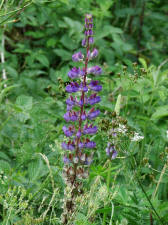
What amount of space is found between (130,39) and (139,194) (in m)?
2.96

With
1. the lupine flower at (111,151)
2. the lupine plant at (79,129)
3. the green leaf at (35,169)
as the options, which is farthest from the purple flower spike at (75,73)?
the green leaf at (35,169)

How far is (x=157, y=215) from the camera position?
1700mm

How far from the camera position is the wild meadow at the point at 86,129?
1.69m

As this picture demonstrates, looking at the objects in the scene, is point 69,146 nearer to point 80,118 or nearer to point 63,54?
point 80,118

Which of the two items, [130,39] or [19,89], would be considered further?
[130,39]

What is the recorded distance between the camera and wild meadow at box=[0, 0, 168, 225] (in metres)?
1.69

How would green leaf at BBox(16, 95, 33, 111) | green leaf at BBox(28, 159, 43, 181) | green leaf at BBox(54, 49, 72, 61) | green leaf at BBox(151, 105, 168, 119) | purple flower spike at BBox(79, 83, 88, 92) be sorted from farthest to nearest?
green leaf at BBox(54, 49, 72, 61) → green leaf at BBox(151, 105, 168, 119) → green leaf at BBox(16, 95, 33, 111) → green leaf at BBox(28, 159, 43, 181) → purple flower spike at BBox(79, 83, 88, 92)

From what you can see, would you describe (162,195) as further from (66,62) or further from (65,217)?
(66,62)

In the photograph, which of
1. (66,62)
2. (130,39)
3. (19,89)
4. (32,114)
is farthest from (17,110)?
(130,39)

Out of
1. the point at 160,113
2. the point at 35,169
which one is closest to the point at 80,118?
the point at 35,169

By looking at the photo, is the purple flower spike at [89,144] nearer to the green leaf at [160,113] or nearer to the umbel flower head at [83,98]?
the umbel flower head at [83,98]

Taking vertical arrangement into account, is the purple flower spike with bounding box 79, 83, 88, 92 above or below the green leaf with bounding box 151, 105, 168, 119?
above

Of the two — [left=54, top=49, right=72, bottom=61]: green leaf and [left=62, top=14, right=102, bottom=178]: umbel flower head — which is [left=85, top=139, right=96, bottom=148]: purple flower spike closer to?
[left=62, top=14, right=102, bottom=178]: umbel flower head

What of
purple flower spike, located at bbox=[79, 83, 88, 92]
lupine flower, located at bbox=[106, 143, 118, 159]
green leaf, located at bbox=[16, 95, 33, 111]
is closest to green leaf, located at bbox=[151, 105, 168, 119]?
green leaf, located at bbox=[16, 95, 33, 111]
